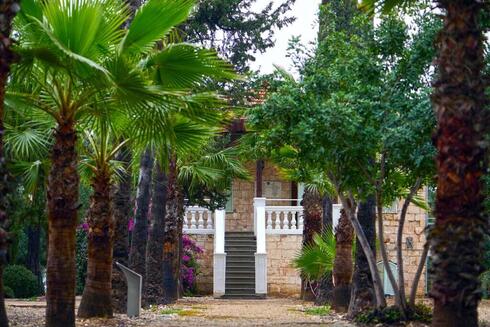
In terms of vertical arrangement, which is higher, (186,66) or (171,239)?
(186,66)

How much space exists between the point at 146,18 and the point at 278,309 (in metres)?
10.7

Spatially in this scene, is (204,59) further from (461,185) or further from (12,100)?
(461,185)

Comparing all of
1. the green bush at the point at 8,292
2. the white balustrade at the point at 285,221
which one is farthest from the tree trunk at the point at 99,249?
the white balustrade at the point at 285,221

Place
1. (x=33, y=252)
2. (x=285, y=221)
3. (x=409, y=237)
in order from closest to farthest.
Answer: (x=409, y=237) < (x=285, y=221) < (x=33, y=252)

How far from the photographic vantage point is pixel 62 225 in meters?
11.8

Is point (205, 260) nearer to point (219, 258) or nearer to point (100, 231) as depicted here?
point (219, 258)

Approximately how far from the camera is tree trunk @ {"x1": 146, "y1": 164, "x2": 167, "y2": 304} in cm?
2014

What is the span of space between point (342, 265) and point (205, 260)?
1180cm

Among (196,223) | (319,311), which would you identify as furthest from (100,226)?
(196,223)

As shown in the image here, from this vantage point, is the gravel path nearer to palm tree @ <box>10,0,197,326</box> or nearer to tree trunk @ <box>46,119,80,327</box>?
tree trunk @ <box>46,119,80,327</box>

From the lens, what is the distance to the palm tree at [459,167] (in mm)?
8289

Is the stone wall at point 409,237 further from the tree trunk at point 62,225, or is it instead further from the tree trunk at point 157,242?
the tree trunk at point 62,225

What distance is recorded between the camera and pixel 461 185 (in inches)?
325

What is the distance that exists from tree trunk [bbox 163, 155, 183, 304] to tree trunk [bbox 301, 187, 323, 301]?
3222 millimetres
